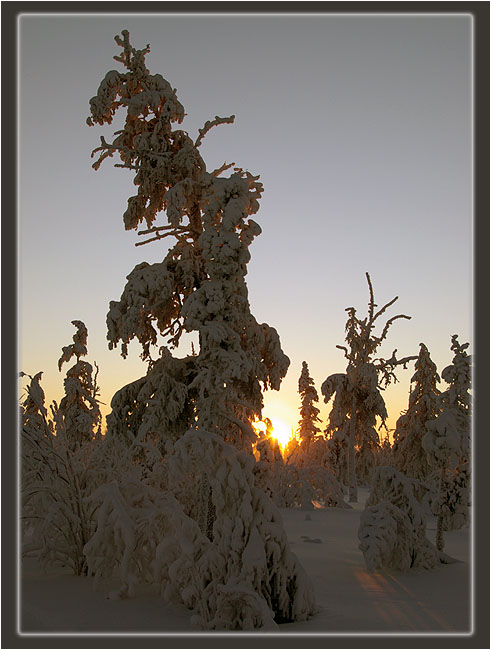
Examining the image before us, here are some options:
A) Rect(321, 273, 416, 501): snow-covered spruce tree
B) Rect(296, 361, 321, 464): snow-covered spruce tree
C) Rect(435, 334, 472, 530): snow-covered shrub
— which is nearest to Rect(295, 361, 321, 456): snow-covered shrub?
Rect(296, 361, 321, 464): snow-covered spruce tree

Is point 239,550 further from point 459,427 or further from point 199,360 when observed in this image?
point 459,427

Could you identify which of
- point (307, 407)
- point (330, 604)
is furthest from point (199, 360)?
point (307, 407)

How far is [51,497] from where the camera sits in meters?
10.1

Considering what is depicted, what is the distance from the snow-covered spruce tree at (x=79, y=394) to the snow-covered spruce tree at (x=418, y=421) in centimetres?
1570

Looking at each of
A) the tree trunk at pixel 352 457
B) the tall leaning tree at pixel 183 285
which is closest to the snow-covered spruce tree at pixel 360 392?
→ the tree trunk at pixel 352 457

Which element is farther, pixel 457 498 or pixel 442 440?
pixel 457 498

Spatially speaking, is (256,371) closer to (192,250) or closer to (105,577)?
(192,250)

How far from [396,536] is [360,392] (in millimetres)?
17601

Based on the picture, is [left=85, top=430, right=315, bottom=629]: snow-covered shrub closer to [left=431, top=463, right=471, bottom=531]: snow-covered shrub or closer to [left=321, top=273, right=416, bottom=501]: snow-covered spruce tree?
[left=431, top=463, right=471, bottom=531]: snow-covered shrub

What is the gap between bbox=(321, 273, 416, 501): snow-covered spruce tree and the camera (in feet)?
90.4

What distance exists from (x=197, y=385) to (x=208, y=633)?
5.67 m
